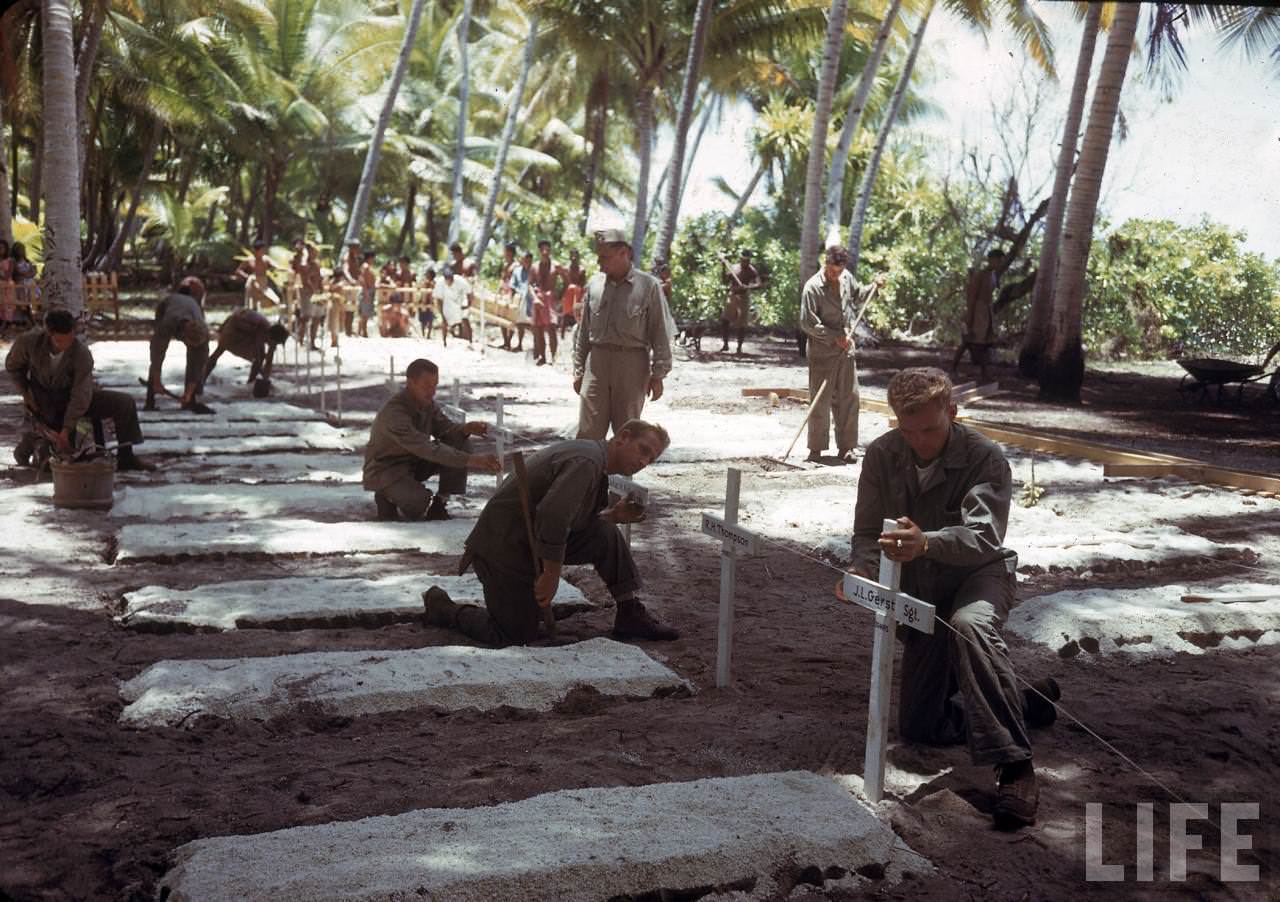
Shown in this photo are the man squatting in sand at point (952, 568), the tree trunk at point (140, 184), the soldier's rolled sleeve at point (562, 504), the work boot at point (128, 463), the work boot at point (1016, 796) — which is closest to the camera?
the work boot at point (1016, 796)

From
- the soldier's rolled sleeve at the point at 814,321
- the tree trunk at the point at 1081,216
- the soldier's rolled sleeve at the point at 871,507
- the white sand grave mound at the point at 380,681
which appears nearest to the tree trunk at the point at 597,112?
the tree trunk at the point at 1081,216

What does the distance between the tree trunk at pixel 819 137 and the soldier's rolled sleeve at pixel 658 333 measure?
13035 mm

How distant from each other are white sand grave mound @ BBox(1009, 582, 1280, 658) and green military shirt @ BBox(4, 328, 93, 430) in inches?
236

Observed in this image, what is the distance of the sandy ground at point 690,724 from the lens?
3666mm

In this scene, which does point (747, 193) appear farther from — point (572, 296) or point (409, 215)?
point (572, 296)

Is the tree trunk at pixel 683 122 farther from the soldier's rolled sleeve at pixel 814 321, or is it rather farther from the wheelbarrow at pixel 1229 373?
the soldier's rolled sleeve at pixel 814 321

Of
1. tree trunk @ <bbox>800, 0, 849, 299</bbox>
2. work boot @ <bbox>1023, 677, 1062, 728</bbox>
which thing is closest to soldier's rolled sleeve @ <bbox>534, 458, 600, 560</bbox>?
work boot @ <bbox>1023, 677, 1062, 728</bbox>

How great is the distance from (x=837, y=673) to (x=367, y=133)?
108ft

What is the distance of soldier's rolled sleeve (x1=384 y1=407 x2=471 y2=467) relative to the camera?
301 inches

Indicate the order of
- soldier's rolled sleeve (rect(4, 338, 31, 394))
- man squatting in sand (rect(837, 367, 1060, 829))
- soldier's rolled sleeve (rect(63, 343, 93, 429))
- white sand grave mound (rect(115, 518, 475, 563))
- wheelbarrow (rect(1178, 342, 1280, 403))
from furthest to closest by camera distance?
wheelbarrow (rect(1178, 342, 1280, 403)), soldier's rolled sleeve (rect(4, 338, 31, 394)), soldier's rolled sleeve (rect(63, 343, 93, 429)), white sand grave mound (rect(115, 518, 475, 563)), man squatting in sand (rect(837, 367, 1060, 829))

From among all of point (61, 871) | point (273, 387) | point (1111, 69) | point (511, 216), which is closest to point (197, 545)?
point (61, 871)

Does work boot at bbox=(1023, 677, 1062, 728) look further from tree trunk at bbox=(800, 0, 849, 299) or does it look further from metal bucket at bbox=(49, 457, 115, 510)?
tree trunk at bbox=(800, 0, 849, 299)
